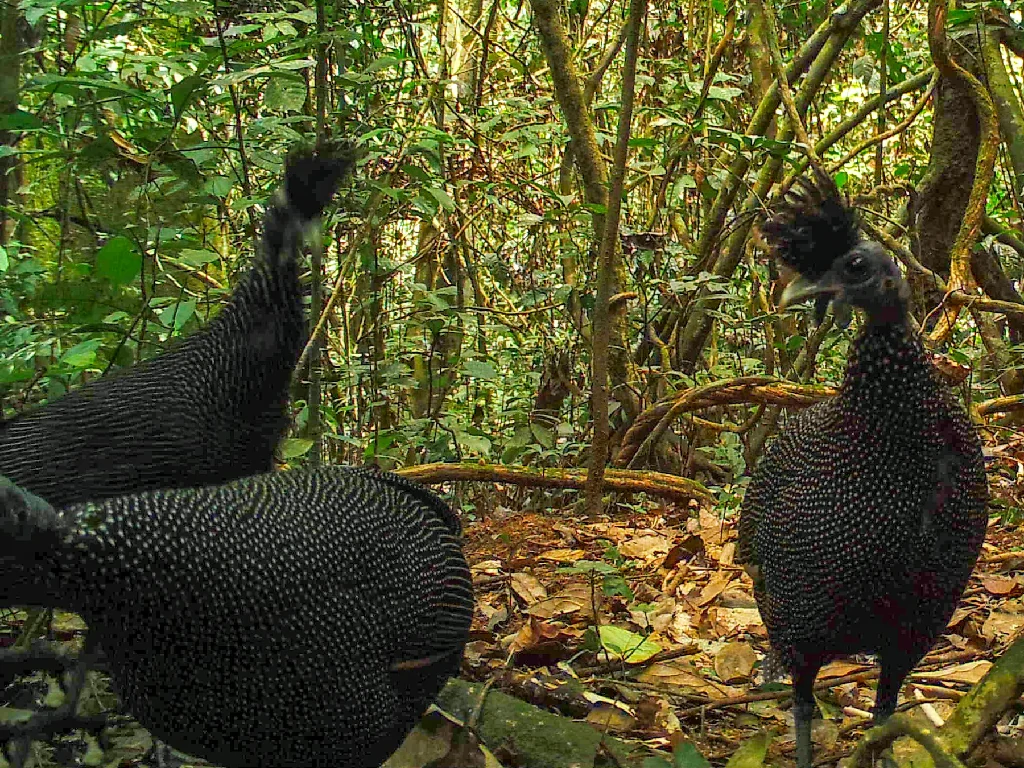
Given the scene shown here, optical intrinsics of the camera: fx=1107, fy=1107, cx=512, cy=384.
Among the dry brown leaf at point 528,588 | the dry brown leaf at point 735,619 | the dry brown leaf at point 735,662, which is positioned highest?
the dry brown leaf at point 735,662

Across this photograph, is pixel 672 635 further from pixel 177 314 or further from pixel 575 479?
pixel 177 314

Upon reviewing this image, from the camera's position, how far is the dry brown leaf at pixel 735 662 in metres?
3.72

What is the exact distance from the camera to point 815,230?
288cm

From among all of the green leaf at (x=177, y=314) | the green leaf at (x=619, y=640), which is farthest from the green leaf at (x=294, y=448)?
the green leaf at (x=619, y=640)

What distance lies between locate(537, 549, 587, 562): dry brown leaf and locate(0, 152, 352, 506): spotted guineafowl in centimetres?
198

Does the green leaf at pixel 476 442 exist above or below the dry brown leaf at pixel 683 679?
above

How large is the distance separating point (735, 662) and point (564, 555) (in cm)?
Answer: 120

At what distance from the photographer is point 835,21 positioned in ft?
19.5

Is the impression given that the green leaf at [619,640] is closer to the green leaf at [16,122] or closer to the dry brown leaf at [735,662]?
the dry brown leaf at [735,662]

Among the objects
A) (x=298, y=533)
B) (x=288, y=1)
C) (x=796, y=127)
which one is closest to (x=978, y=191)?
(x=796, y=127)

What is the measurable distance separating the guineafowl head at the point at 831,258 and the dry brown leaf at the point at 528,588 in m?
1.93

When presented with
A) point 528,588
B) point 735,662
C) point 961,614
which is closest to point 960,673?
point 961,614

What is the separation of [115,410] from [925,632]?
7.16 ft

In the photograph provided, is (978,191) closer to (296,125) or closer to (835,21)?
(835,21)
